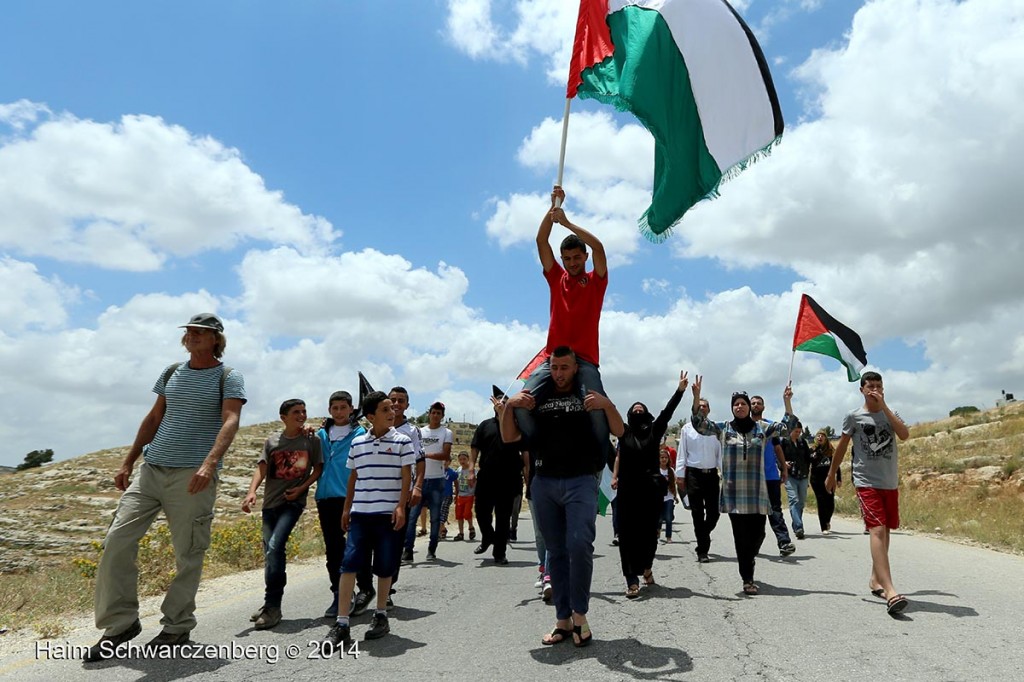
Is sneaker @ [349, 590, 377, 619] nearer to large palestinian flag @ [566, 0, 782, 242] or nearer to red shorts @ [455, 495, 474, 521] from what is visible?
large palestinian flag @ [566, 0, 782, 242]

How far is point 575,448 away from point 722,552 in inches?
284

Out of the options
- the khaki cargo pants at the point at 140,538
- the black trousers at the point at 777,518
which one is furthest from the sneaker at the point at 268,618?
the black trousers at the point at 777,518

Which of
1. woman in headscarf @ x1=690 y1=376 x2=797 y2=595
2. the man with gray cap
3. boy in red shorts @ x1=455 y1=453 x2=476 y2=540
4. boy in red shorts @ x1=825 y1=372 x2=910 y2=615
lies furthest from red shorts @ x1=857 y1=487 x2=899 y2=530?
boy in red shorts @ x1=455 y1=453 x2=476 y2=540

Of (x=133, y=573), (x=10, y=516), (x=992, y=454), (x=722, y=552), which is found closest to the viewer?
(x=133, y=573)

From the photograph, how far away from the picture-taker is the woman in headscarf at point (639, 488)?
7.57m

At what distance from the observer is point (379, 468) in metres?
5.86

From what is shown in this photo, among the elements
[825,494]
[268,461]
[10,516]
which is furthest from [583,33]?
[10,516]

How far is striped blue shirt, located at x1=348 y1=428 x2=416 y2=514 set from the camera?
18.9 ft

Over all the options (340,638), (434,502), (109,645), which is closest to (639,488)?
(340,638)

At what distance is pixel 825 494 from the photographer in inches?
556

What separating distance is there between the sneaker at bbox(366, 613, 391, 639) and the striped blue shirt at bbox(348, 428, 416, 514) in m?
0.80

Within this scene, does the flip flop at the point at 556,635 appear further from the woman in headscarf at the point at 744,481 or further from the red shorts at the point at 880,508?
the red shorts at the point at 880,508

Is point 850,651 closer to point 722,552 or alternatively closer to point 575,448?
point 575,448

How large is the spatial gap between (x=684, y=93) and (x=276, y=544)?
528 cm
